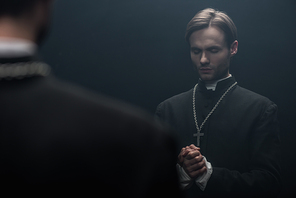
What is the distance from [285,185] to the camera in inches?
97.0

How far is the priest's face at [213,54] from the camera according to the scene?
253 centimetres

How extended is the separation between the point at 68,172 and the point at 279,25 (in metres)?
2.37

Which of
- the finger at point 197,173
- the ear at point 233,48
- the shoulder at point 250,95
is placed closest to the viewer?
the finger at point 197,173

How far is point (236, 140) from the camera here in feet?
7.70

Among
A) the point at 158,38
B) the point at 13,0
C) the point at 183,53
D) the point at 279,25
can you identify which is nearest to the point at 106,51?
the point at 158,38

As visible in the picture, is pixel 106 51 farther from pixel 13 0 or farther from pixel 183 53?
pixel 13 0

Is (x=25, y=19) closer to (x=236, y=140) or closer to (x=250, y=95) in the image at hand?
(x=236, y=140)

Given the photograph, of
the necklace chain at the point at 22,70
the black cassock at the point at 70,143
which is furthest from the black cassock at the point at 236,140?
the necklace chain at the point at 22,70

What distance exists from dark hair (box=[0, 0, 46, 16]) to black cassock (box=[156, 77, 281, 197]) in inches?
72.6

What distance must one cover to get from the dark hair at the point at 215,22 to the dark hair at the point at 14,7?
1.99 m

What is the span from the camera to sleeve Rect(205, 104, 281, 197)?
7.51 ft

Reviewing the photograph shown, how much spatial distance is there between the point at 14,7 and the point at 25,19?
0.10ft

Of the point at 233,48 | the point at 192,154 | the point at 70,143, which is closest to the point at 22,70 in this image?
the point at 70,143

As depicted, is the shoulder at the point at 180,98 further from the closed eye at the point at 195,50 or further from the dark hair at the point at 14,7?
the dark hair at the point at 14,7
